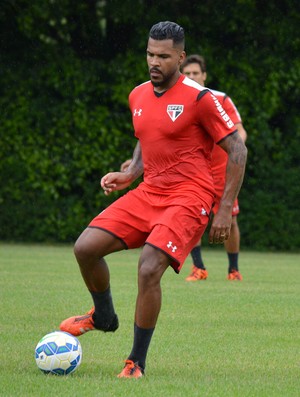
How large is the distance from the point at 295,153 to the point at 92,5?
481 cm

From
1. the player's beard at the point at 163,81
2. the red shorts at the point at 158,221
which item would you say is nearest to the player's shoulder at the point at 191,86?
the player's beard at the point at 163,81

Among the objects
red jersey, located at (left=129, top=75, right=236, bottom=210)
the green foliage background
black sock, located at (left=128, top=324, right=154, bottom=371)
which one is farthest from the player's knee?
the green foliage background

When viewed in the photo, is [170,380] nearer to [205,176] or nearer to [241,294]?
[205,176]

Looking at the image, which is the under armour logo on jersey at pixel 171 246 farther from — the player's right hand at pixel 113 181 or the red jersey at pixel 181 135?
the player's right hand at pixel 113 181

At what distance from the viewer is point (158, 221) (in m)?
6.48

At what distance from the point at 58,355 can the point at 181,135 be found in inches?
61.5

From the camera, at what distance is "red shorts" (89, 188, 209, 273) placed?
6383mm

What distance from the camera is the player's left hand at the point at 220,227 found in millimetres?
6488

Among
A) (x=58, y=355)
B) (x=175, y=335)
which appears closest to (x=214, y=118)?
(x=58, y=355)

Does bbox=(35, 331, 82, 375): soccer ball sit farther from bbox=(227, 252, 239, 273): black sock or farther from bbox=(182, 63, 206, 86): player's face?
bbox=(227, 252, 239, 273): black sock

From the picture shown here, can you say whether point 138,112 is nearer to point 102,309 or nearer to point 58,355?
point 102,309

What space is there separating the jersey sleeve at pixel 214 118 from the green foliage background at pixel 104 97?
13469mm

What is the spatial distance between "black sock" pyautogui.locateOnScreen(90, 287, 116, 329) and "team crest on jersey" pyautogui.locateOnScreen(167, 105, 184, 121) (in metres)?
1.26

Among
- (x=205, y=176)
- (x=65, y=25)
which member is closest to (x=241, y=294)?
(x=205, y=176)
